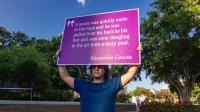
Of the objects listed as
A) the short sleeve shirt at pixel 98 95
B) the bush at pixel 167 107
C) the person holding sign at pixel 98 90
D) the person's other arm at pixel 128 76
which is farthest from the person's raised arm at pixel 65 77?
the bush at pixel 167 107

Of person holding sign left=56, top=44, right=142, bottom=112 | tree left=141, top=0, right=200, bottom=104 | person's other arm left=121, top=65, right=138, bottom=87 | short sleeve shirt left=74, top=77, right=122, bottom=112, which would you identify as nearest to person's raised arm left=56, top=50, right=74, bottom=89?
person holding sign left=56, top=44, right=142, bottom=112

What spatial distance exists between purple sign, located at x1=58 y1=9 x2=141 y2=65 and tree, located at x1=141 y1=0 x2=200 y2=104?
31.9m

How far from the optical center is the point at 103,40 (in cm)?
513

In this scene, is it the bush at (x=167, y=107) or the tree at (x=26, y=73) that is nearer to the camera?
the bush at (x=167, y=107)

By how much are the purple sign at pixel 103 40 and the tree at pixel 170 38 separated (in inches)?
1258

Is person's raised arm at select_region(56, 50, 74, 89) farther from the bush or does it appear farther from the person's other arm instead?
the bush

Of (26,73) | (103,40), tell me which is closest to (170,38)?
(26,73)

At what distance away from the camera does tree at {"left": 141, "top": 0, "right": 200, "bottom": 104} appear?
37.5 meters

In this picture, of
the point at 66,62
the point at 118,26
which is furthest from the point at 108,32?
the point at 66,62

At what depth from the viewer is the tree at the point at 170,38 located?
1476 inches

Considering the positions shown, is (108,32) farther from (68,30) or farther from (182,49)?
(182,49)

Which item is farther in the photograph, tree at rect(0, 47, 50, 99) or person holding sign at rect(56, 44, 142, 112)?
tree at rect(0, 47, 50, 99)

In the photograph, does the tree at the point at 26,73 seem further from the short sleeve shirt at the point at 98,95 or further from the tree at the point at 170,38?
the short sleeve shirt at the point at 98,95

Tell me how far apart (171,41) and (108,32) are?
3395cm
